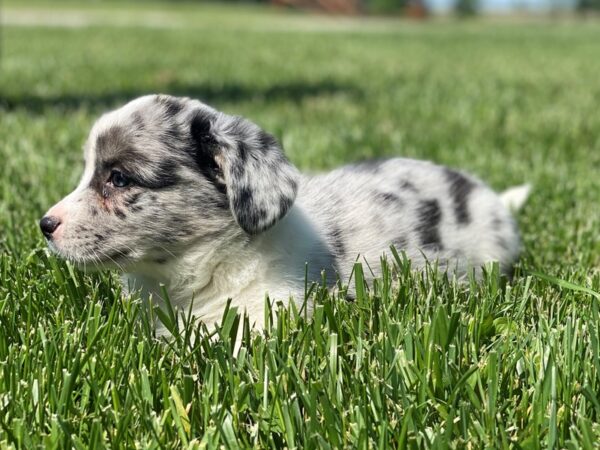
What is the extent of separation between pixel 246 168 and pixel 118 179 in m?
0.49

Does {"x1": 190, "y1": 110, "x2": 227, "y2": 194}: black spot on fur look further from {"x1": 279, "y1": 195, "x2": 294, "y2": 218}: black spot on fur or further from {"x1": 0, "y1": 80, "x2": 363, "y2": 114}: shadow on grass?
{"x1": 0, "y1": 80, "x2": 363, "y2": 114}: shadow on grass

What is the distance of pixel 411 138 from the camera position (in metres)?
6.31

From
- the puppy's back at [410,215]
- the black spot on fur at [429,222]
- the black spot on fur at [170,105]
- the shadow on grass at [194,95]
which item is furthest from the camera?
the shadow on grass at [194,95]

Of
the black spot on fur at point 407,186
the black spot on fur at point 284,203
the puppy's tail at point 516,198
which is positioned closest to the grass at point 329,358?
the puppy's tail at point 516,198

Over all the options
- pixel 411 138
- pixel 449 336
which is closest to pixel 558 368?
pixel 449 336

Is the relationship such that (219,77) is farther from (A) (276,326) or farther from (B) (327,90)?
(A) (276,326)

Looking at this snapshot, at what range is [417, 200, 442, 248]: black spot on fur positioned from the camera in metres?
3.30

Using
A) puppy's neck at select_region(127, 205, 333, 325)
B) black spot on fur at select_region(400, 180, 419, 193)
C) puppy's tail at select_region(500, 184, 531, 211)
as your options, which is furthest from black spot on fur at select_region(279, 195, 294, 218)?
puppy's tail at select_region(500, 184, 531, 211)

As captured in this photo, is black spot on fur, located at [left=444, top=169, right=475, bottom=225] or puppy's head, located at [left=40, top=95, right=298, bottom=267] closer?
puppy's head, located at [left=40, top=95, right=298, bottom=267]

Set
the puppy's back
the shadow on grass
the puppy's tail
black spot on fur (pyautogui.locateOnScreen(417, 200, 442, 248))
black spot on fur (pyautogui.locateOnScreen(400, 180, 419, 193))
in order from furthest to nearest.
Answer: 1. the shadow on grass
2. the puppy's tail
3. black spot on fur (pyautogui.locateOnScreen(400, 180, 419, 193))
4. black spot on fur (pyautogui.locateOnScreen(417, 200, 442, 248))
5. the puppy's back

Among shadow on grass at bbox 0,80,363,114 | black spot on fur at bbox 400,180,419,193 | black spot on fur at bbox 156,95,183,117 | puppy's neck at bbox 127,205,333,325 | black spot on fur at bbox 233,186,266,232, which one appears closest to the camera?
black spot on fur at bbox 233,186,266,232

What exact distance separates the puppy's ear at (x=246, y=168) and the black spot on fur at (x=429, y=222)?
2.48 feet

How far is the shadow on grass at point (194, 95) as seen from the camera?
7.46m

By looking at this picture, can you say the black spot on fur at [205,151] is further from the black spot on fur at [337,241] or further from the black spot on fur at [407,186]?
the black spot on fur at [407,186]
